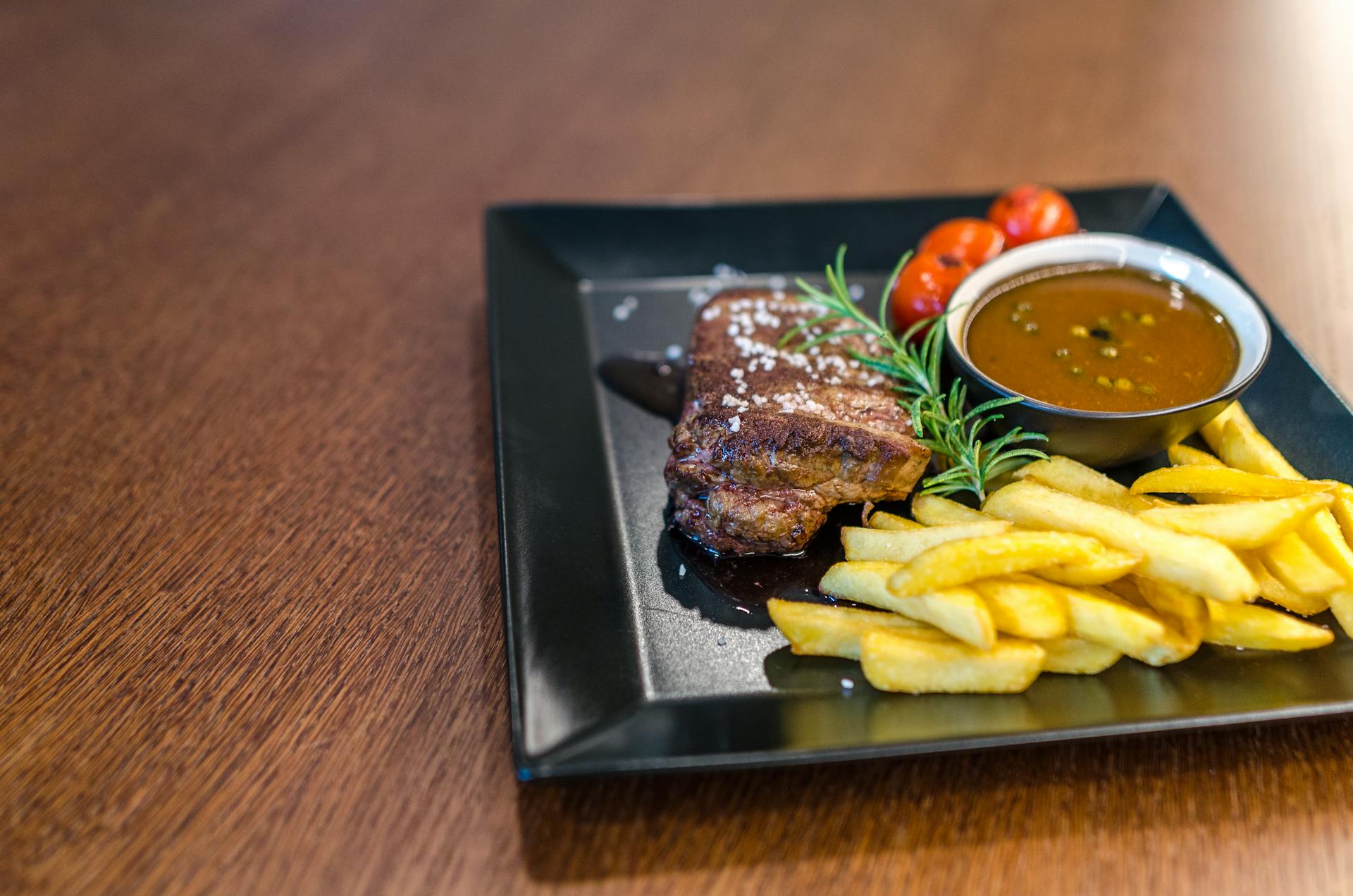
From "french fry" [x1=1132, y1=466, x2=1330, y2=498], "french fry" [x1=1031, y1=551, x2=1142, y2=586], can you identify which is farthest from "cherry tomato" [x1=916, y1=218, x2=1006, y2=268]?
"french fry" [x1=1031, y1=551, x2=1142, y2=586]

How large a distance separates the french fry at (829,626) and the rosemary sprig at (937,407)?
565 millimetres

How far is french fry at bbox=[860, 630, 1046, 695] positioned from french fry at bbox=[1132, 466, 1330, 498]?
2.27 feet

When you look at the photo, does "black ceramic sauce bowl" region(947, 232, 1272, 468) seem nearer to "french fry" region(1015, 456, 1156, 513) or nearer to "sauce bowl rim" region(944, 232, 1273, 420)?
"sauce bowl rim" region(944, 232, 1273, 420)

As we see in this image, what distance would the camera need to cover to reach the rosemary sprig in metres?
2.95

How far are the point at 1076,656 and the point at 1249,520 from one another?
526 millimetres

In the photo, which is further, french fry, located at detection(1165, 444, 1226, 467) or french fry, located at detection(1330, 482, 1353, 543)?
french fry, located at detection(1165, 444, 1226, 467)

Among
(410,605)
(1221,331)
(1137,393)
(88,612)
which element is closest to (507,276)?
(410,605)

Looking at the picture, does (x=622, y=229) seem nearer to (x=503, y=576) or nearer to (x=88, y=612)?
(x=503, y=576)

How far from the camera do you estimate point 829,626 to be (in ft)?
8.14

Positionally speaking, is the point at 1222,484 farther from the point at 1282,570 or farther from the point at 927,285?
the point at 927,285

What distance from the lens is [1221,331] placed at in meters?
3.34

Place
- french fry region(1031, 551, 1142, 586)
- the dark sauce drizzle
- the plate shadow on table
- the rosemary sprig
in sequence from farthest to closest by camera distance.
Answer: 1. the rosemary sprig
2. the dark sauce drizzle
3. french fry region(1031, 551, 1142, 586)
4. the plate shadow on table

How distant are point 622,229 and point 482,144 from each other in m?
1.40

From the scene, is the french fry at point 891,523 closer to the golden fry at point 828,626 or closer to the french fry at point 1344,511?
the golden fry at point 828,626
